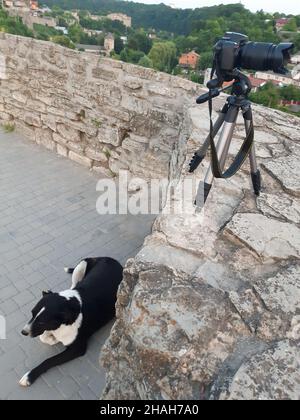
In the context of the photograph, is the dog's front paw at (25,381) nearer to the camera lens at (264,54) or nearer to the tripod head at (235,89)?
the tripod head at (235,89)

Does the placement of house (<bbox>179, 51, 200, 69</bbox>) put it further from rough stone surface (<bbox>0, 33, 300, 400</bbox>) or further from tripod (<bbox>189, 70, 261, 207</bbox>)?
tripod (<bbox>189, 70, 261, 207</bbox>)

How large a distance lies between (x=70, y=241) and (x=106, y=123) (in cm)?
177

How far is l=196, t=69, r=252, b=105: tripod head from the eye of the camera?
5.33 ft

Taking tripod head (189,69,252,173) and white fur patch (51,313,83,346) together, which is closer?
tripod head (189,69,252,173)

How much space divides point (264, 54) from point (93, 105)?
3237 millimetres

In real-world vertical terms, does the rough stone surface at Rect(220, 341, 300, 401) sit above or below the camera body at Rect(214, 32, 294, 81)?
below

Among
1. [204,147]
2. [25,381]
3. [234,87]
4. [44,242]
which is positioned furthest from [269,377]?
[44,242]

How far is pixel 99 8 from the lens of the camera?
321 feet

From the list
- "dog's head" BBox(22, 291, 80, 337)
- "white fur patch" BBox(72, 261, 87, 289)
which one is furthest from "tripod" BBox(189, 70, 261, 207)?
"white fur patch" BBox(72, 261, 87, 289)

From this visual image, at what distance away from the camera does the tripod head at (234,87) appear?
1624 millimetres

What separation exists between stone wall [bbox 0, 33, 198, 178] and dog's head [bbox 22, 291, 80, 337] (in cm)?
209

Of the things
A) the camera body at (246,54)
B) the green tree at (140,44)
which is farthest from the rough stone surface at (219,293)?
the green tree at (140,44)

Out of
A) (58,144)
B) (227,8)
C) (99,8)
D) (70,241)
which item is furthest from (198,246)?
(99,8)

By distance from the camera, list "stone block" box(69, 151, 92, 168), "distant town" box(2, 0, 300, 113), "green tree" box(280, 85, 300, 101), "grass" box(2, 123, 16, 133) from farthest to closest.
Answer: "distant town" box(2, 0, 300, 113) < "green tree" box(280, 85, 300, 101) < "grass" box(2, 123, 16, 133) < "stone block" box(69, 151, 92, 168)
